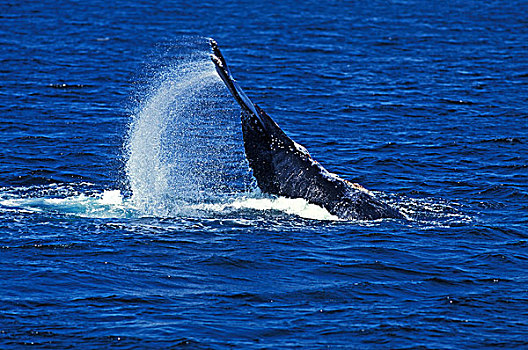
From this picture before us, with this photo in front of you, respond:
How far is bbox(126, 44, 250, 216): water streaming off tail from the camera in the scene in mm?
15836

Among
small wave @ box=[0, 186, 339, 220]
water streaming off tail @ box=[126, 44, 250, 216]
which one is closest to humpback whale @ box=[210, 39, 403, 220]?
small wave @ box=[0, 186, 339, 220]

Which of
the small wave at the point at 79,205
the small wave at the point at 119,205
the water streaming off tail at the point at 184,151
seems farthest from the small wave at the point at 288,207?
the small wave at the point at 79,205

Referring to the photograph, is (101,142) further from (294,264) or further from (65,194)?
(294,264)

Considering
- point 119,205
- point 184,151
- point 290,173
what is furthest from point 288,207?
point 184,151

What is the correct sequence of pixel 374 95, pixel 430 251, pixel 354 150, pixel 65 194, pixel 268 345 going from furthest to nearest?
pixel 374 95 < pixel 354 150 < pixel 65 194 < pixel 430 251 < pixel 268 345

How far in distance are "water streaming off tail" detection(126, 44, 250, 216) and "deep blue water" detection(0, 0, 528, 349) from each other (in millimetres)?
71

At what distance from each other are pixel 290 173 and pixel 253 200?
1.20 meters

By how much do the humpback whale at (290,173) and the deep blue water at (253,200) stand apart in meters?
0.26

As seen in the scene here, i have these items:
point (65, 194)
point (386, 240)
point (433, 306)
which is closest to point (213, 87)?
point (65, 194)

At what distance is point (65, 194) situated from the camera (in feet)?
52.5

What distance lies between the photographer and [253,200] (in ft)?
49.7

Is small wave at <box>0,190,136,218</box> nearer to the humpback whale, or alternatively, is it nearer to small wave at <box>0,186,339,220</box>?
small wave at <box>0,186,339,220</box>

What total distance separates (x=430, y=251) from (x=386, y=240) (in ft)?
2.27

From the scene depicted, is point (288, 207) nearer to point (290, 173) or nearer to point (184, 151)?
point (290, 173)
